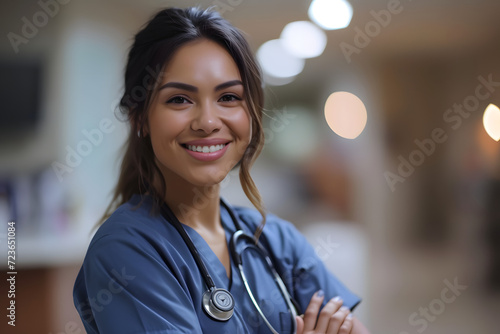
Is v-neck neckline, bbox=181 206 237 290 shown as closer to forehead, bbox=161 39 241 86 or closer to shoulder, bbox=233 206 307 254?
shoulder, bbox=233 206 307 254

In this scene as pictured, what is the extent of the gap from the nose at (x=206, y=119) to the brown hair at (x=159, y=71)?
73 millimetres

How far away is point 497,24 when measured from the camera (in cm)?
351

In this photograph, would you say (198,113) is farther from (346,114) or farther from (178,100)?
(346,114)

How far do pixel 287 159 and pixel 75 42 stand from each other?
2127 mm

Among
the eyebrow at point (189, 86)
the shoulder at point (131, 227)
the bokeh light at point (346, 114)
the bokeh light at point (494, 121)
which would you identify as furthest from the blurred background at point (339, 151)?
the bokeh light at point (494, 121)

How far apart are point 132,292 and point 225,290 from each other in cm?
15

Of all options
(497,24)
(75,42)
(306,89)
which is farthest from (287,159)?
(75,42)

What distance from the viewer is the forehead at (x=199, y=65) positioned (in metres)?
0.73

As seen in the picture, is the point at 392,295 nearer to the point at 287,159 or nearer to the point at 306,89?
the point at 287,159

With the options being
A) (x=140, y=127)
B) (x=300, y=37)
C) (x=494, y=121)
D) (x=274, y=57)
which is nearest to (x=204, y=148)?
(x=140, y=127)

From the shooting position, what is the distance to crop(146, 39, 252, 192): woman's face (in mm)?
733

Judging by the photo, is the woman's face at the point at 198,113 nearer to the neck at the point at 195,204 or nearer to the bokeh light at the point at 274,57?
the neck at the point at 195,204

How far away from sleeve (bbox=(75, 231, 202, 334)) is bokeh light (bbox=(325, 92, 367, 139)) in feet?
10.2

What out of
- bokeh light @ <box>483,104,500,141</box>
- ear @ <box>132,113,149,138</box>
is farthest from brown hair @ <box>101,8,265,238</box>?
bokeh light @ <box>483,104,500,141</box>
